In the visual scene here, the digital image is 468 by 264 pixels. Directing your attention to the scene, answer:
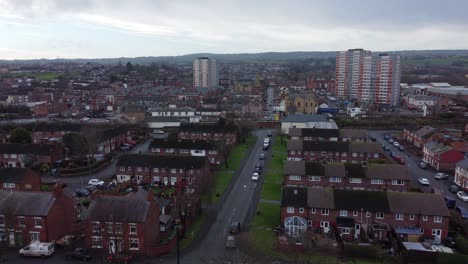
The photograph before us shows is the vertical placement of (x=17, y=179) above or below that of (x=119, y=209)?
below

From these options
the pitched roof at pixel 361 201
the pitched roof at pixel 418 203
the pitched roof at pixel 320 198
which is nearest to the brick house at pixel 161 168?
the pitched roof at pixel 320 198

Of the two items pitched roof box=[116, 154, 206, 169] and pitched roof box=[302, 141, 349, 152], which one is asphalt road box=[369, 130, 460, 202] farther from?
pitched roof box=[116, 154, 206, 169]

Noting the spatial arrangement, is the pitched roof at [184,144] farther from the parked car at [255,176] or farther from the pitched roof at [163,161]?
the parked car at [255,176]

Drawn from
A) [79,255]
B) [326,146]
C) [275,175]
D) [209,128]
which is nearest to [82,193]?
[79,255]

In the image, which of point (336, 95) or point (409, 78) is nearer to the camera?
point (336, 95)

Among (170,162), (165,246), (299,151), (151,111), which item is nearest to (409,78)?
(151,111)

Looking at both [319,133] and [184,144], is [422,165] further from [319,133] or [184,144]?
[184,144]

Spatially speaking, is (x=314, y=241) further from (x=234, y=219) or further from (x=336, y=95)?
(x=336, y=95)
